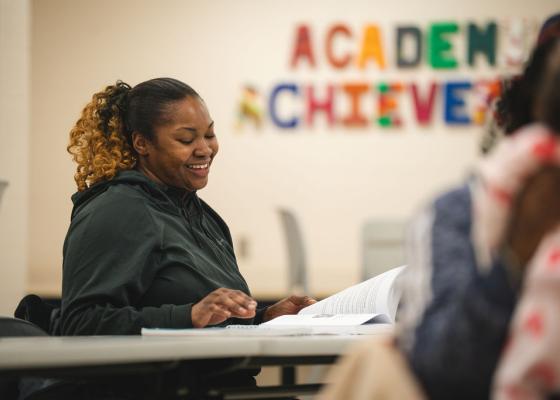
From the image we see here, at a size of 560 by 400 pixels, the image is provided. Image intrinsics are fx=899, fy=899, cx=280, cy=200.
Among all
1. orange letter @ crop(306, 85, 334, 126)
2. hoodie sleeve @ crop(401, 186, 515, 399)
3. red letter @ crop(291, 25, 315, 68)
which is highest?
red letter @ crop(291, 25, 315, 68)

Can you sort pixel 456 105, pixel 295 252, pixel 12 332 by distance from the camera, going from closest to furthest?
pixel 12 332
pixel 295 252
pixel 456 105

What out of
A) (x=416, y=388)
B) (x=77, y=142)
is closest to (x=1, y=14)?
(x=77, y=142)

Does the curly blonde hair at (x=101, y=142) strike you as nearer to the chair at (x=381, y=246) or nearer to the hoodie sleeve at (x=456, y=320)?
the hoodie sleeve at (x=456, y=320)

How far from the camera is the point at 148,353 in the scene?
108cm

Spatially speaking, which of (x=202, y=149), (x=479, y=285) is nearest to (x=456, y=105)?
(x=202, y=149)

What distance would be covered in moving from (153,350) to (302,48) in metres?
5.57

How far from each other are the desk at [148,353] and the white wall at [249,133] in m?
5.16

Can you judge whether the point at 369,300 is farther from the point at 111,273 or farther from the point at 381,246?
the point at 381,246

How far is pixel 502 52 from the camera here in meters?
6.50

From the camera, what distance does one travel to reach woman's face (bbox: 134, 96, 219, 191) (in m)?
1.93

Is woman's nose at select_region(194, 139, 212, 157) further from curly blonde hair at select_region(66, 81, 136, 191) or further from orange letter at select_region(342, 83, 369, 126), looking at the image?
orange letter at select_region(342, 83, 369, 126)

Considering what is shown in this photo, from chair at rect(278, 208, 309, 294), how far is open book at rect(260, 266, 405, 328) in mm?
3570

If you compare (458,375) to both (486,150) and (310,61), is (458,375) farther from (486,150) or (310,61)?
(310,61)

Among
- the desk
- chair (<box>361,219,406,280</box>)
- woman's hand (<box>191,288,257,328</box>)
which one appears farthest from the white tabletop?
chair (<box>361,219,406,280</box>)
